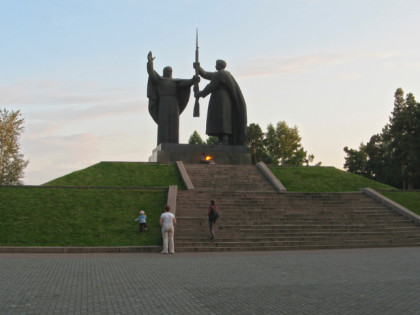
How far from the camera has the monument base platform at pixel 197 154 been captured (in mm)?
28828

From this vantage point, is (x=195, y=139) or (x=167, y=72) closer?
(x=167, y=72)

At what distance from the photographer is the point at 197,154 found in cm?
2898

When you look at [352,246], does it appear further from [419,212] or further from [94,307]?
[94,307]

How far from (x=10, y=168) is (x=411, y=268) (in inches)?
1797

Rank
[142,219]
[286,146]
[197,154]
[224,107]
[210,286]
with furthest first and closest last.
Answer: [286,146], [224,107], [197,154], [142,219], [210,286]

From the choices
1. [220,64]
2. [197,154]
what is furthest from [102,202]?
[220,64]

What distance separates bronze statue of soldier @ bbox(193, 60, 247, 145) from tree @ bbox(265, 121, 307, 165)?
125 feet

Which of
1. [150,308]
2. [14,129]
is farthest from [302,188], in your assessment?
[14,129]

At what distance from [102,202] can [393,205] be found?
1238 centimetres

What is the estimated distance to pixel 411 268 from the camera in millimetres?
10102

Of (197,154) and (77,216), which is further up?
(197,154)

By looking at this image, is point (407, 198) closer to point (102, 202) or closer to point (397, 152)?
point (102, 202)

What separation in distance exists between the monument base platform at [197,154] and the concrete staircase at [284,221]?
5763mm

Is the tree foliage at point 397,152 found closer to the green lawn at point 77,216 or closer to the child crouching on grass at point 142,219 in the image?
the green lawn at point 77,216
